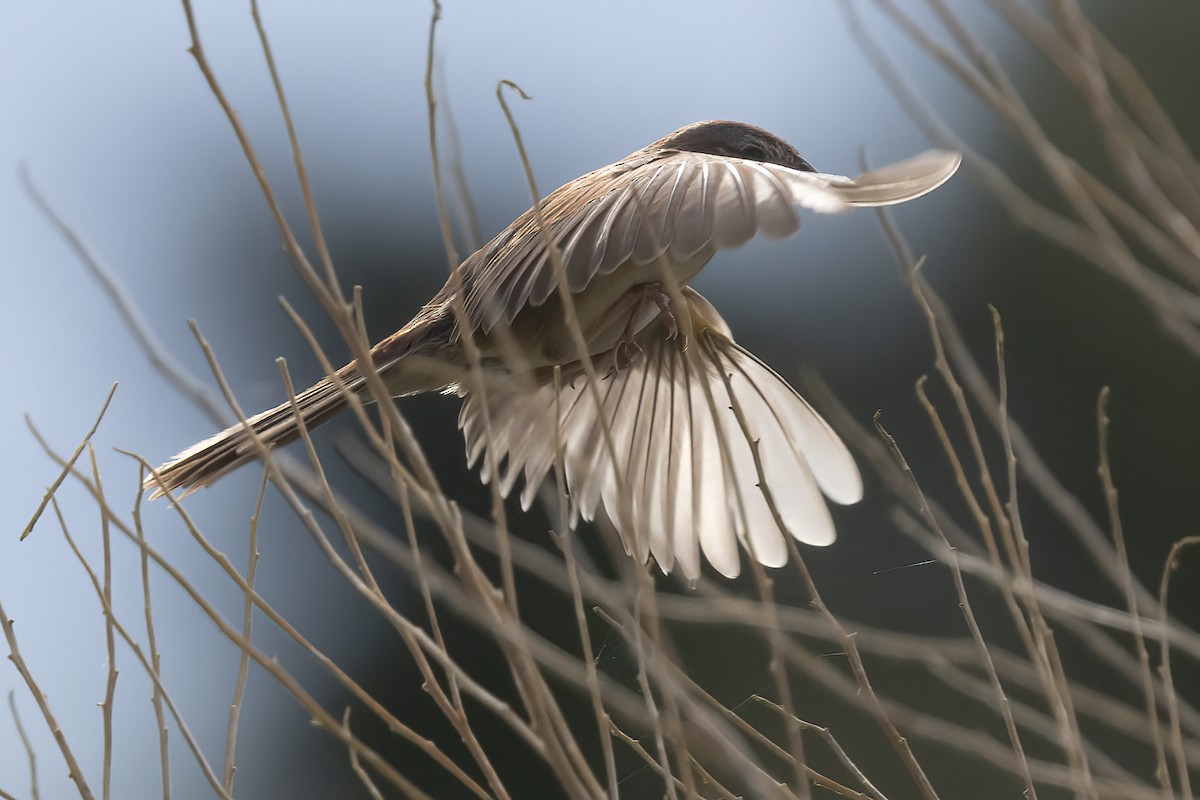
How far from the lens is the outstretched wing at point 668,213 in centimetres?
138

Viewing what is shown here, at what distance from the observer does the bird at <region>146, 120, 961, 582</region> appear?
151 cm

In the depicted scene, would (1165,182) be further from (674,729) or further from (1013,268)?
(1013,268)

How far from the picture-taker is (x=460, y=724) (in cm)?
110

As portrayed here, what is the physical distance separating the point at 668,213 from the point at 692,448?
877 millimetres

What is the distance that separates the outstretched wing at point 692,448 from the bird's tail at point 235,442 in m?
0.37

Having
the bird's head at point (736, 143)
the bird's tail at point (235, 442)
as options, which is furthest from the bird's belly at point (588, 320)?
the bird's head at point (736, 143)

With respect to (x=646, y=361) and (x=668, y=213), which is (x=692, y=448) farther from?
(x=668, y=213)

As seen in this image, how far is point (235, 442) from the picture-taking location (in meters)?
2.01

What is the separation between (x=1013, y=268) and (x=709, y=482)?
449 centimetres

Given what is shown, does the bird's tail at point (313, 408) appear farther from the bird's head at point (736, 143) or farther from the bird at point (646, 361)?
the bird's head at point (736, 143)

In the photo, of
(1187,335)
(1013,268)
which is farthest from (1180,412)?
(1187,335)

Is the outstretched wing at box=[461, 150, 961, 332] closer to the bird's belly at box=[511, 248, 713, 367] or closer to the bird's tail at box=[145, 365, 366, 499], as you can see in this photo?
the bird's belly at box=[511, 248, 713, 367]

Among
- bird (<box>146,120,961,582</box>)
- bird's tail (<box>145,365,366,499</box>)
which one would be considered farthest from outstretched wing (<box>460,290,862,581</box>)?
bird's tail (<box>145,365,366,499</box>)

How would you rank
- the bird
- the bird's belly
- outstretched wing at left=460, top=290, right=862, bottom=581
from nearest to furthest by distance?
the bird
the bird's belly
outstretched wing at left=460, top=290, right=862, bottom=581
